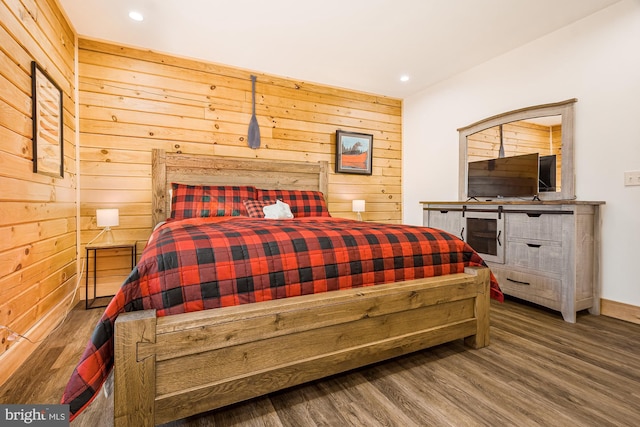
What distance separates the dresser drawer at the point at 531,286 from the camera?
2318 mm

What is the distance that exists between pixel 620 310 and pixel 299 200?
8.95ft

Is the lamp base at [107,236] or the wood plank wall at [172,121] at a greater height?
the wood plank wall at [172,121]

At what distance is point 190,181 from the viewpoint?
3.14 meters

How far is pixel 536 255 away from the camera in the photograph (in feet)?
8.01

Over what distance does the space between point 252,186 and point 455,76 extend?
2.67m

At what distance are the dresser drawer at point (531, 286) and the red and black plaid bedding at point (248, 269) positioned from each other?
3.78ft

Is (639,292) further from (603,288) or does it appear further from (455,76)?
(455,76)

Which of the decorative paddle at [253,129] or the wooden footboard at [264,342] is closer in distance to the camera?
the wooden footboard at [264,342]

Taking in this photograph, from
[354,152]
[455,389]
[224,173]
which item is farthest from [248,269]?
[354,152]

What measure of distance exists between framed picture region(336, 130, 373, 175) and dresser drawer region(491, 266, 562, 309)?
1982mm

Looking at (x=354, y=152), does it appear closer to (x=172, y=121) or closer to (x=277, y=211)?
(x=277, y=211)

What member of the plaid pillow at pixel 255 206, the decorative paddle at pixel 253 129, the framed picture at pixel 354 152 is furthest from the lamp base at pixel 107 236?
the framed picture at pixel 354 152

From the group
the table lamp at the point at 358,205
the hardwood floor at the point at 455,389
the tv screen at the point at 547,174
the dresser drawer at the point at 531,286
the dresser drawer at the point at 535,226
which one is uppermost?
the tv screen at the point at 547,174

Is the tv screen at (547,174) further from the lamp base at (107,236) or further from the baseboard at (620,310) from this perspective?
the lamp base at (107,236)
